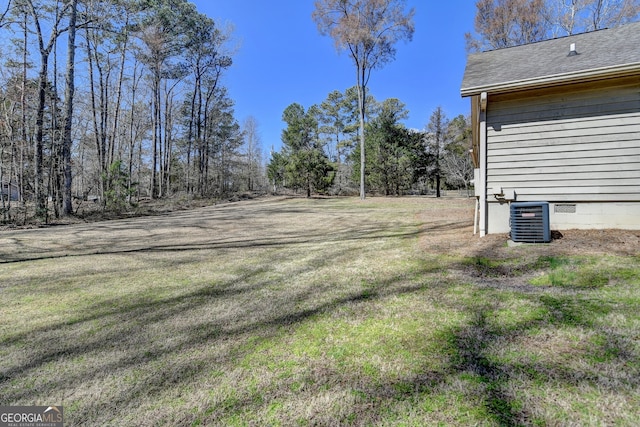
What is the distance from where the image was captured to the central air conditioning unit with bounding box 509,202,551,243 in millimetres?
4434

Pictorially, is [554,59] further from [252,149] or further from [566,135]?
[252,149]

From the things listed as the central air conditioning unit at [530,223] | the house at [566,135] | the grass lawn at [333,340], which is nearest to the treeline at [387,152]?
the house at [566,135]

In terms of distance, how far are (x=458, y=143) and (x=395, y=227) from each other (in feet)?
65.8

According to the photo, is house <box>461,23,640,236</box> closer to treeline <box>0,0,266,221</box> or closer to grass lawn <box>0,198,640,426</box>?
grass lawn <box>0,198,640,426</box>

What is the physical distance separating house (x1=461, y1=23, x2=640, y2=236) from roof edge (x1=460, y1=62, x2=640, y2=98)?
13 millimetres

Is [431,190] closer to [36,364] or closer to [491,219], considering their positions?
[491,219]

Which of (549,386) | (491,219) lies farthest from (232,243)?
(549,386)

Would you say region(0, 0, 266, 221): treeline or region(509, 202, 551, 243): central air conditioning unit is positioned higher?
region(0, 0, 266, 221): treeline

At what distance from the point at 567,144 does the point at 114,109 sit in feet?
78.3

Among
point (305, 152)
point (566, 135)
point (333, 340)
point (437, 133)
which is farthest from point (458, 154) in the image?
point (333, 340)

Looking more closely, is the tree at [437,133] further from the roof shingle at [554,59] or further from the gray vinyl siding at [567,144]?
the gray vinyl siding at [567,144]

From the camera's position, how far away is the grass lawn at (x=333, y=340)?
1.57 metres

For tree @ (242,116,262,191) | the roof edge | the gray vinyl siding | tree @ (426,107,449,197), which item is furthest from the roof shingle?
tree @ (242,116,262,191)

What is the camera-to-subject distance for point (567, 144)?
15.9 feet
